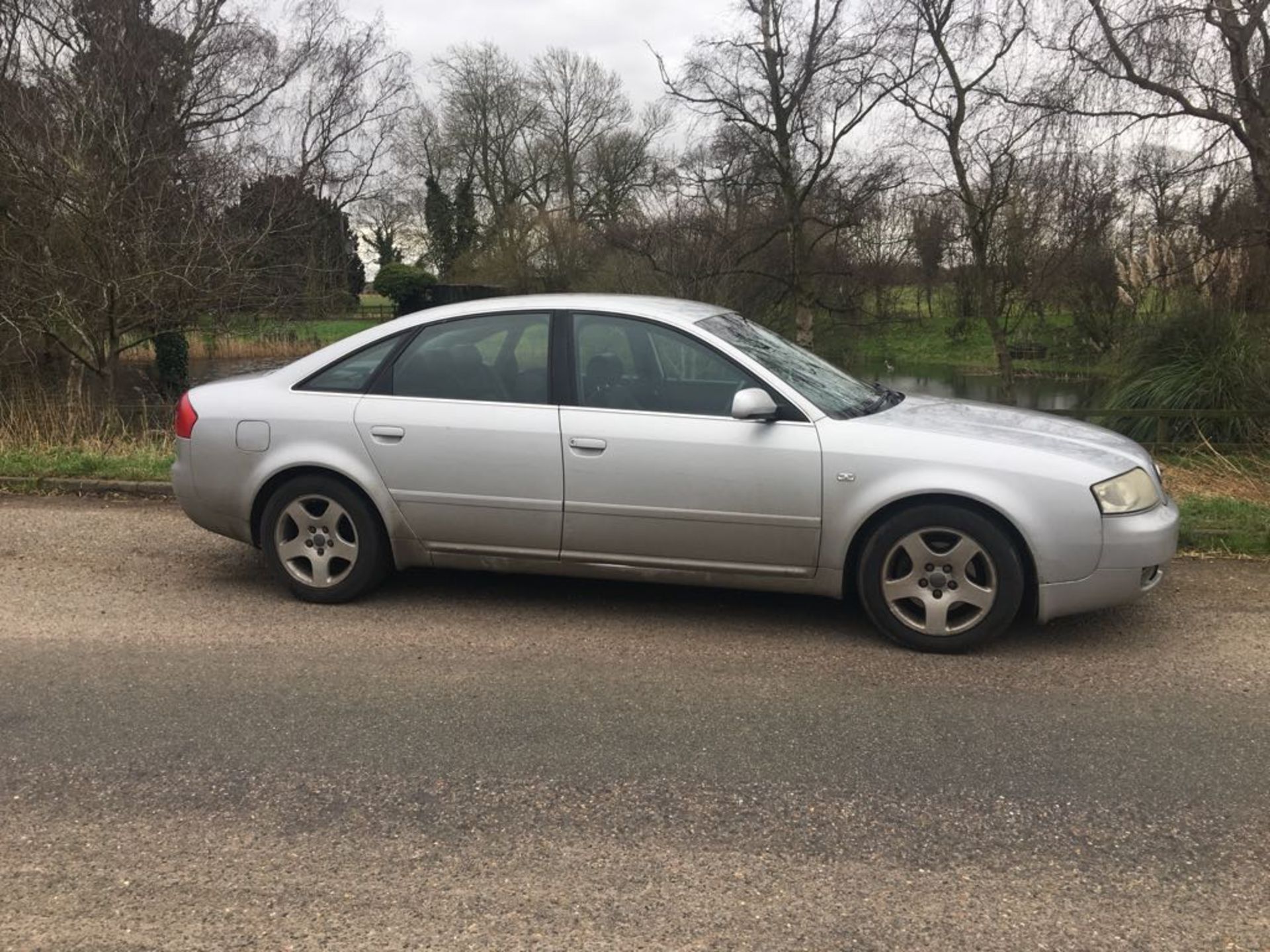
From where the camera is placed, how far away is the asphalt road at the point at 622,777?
2.69 meters

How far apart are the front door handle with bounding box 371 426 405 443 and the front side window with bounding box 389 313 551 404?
212 mm

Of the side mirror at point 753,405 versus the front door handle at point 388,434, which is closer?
the side mirror at point 753,405

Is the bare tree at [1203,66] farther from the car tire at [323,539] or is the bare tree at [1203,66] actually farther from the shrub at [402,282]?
the shrub at [402,282]

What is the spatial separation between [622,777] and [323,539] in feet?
8.32

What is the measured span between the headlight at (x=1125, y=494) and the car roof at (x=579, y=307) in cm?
209

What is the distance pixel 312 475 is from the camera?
17.3 ft

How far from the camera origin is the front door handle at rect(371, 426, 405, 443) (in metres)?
5.15

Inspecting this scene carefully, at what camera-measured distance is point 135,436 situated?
10.8 meters

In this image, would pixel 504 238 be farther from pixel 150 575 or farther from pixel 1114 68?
pixel 150 575

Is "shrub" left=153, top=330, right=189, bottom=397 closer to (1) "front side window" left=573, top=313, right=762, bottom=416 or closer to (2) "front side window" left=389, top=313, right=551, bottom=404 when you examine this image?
(2) "front side window" left=389, top=313, right=551, bottom=404

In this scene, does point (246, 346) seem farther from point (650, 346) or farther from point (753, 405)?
point (753, 405)

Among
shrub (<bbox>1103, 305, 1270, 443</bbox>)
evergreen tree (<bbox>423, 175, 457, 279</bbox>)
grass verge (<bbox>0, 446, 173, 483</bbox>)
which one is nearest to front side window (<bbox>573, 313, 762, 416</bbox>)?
grass verge (<bbox>0, 446, 173, 483</bbox>)

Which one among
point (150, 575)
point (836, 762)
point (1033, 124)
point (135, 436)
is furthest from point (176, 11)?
point (836, 762)

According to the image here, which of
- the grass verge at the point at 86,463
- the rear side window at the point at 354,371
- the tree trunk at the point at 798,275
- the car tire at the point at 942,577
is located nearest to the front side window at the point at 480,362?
the rear side window at the point at 354,371
